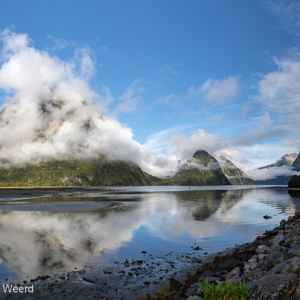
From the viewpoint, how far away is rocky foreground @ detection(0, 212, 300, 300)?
349 inches

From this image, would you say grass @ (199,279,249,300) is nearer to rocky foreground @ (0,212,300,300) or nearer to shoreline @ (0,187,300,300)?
rocky foreground @ (0,212,300,300)

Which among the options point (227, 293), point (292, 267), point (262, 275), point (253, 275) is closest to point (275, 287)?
point (227, 293)

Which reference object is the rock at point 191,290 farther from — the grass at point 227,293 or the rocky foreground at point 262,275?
the grass at point 227,293

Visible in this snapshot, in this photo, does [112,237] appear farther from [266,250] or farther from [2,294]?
[266,250]

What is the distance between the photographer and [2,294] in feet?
43.3

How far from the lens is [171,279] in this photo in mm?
13172

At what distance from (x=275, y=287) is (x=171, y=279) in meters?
6.41

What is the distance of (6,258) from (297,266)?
22.2 m

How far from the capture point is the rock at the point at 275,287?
812cm

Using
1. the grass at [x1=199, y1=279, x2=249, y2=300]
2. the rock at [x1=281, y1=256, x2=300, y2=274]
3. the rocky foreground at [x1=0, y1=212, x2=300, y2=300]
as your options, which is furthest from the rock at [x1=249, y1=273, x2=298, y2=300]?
the rock at [x1=281, y1=256, x2=300, y2=274]

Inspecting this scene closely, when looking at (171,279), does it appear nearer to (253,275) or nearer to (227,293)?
(253,275)

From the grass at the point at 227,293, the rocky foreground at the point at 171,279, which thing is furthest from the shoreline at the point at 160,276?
the grass at the point at 227,293

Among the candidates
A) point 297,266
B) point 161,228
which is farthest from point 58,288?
point 161,228

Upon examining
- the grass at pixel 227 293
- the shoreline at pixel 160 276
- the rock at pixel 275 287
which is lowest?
the shoreline at pixel 160 276
